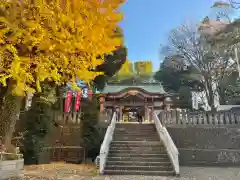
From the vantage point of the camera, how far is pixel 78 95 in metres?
15.8

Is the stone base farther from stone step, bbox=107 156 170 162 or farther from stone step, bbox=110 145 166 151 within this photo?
stone step, bbox=110 145 166 151

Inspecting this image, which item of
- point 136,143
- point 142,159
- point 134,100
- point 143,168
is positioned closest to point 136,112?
point 134,100

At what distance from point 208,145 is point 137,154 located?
431cm

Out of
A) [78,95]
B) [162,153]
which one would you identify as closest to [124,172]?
[162,153]

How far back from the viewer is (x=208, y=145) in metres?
11.2

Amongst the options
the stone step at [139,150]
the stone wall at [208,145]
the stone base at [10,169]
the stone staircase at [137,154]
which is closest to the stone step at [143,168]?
the stone staircase at [137,154]

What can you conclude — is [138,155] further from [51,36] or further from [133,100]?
[133,100]

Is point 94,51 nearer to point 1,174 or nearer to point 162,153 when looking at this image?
point 1,174

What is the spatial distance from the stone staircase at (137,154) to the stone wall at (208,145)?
151cm

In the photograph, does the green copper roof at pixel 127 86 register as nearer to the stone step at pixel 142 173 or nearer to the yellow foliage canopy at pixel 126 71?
the yellow foliage canopy at pixel 126 71

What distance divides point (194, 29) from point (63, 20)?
17570 mm

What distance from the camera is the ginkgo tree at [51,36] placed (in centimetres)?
465

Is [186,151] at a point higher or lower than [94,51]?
lower

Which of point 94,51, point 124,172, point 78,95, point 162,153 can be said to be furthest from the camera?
point 78,95
